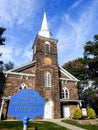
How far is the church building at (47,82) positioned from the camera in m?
22.1

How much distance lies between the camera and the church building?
2212cm

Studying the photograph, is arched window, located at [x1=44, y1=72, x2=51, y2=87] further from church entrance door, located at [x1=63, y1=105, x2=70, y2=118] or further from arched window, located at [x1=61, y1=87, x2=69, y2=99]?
church entrance door, located at [x1=63, y1=105, x2=70, y2=118]

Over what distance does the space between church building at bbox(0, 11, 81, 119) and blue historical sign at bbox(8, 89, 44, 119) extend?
660 inches

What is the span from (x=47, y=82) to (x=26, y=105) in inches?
750

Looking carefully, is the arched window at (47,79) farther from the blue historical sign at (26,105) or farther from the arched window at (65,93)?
the blue historical sign at (26,105)

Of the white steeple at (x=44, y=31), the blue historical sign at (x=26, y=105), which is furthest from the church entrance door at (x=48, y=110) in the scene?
the blue historical sign at (x=26, y=105)

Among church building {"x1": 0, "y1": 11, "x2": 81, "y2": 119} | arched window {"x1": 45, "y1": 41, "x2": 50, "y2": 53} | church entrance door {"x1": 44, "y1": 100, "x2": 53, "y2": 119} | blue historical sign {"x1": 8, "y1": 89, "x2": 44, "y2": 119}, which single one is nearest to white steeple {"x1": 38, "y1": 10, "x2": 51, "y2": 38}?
church building {"x1": 0, "y1": 11, "x2": 81, "y2": 119}

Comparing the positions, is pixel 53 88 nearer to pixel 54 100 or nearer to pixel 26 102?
pixel 54 100

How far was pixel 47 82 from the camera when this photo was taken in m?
23.7

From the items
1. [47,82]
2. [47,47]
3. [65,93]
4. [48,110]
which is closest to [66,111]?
[65,93]

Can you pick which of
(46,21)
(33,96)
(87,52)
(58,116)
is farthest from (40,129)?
(87,52)

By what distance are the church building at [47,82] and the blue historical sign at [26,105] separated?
1677 cm

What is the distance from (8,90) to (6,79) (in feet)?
5.15

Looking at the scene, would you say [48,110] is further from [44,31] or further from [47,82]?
[44,31]
